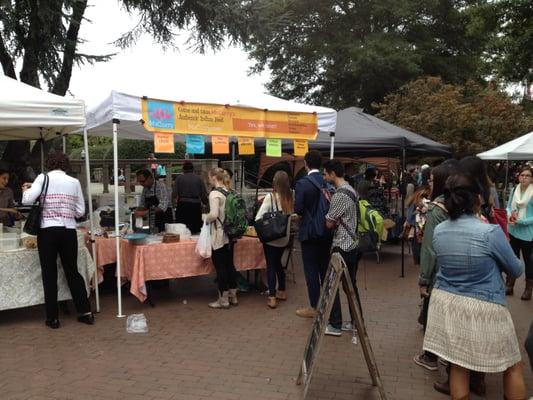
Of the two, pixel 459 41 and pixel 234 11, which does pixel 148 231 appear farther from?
pixel 459 41

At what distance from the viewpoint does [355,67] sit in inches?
945

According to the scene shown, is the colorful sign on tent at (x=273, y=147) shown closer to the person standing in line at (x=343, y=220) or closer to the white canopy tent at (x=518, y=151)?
the person standing in line at (x=343, y=220)

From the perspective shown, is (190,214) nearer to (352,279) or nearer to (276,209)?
(276,209)

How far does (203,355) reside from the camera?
4.32 meters

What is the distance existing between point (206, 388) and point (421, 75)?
2379cm

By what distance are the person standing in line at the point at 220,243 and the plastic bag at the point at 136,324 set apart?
99cm

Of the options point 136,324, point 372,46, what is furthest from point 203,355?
point 372,46

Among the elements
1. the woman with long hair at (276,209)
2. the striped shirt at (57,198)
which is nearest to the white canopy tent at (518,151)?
the woman with long hair at (276,209)

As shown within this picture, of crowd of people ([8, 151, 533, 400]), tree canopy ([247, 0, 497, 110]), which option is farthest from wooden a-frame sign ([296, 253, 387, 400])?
tree canopy ([247, 0, 497, 110])

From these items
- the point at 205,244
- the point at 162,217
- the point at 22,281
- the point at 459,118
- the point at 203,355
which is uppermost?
the point at 459,118

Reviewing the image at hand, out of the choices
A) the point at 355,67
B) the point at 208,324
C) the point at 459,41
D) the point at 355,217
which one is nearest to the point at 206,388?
the point at 208,324

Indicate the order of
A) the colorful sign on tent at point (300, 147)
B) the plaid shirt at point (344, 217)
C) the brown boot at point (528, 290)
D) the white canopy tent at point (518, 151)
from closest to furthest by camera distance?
the plaid shirt at point (344, 217) → the brown boot at point (528, 290) → the colorful sign on tent at point (300, 147) → the white canopy tent at point (518, 151)

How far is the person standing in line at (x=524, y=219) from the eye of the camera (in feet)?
19.5

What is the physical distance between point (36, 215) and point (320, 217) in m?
2.76
